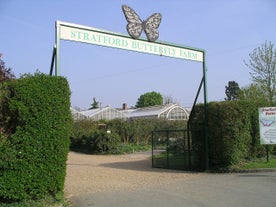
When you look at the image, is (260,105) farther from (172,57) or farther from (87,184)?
(87,184)

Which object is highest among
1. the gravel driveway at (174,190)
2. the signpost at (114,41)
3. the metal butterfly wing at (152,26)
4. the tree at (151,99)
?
the tree at (151,99)

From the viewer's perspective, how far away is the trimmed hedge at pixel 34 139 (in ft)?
29.4

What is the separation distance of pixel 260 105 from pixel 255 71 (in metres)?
14.4

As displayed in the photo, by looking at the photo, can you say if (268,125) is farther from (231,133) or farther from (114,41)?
(114,41)

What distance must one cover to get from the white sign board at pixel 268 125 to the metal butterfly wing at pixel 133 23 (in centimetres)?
628

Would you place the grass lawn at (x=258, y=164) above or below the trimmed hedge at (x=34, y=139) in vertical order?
below

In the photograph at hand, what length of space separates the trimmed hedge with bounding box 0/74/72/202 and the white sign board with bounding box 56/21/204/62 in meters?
2.14

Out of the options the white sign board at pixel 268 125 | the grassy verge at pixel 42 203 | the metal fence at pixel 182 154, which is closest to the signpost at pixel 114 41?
the grassy verge at pixel 42 203

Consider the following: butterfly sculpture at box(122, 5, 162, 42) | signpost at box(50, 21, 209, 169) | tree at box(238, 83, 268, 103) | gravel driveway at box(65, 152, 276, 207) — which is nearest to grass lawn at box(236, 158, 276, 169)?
gravel driveway at box(65, 152, 276, 207)

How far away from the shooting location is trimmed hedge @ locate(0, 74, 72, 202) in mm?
8961

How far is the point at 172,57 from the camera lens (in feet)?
46.5

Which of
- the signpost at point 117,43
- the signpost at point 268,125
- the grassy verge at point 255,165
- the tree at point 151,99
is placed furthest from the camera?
the tree at point 151,99

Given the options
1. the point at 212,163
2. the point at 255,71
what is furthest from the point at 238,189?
the point at 255,71

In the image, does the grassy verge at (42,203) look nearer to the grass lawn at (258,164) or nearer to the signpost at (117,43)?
the signpost at (117,43)
